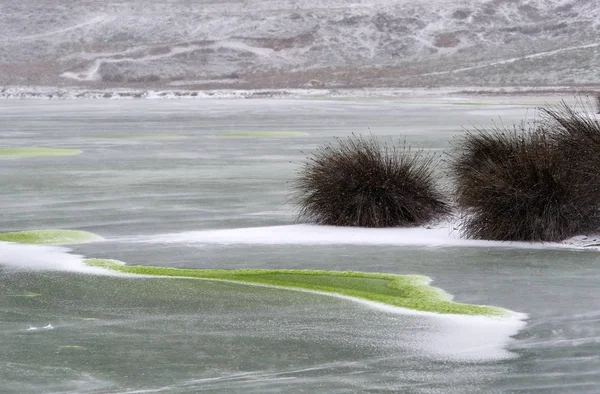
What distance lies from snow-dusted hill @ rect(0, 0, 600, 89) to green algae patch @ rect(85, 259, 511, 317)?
7566cm

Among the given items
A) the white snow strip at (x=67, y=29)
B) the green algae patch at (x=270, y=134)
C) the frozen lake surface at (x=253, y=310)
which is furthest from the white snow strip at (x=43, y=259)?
the white snow strip at (x=67, y=29)

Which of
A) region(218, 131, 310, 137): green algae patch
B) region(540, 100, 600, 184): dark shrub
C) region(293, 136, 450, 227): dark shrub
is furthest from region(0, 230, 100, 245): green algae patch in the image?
region(218, 131, 310, 137): green algae patch

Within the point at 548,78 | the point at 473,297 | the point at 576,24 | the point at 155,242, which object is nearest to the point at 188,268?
the point at 155,242

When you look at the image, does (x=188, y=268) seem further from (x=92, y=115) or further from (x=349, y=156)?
(x=92, y=115)

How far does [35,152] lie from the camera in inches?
837

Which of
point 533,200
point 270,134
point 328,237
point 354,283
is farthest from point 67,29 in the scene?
point 354,283

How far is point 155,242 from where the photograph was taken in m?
10.5

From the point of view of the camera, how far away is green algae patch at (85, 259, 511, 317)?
755cm

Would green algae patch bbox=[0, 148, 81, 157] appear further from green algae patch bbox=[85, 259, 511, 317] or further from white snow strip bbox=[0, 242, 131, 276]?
green algae patch bbox=[85, 259, 511, 317]

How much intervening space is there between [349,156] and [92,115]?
2886cm

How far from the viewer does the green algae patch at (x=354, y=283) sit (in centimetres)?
755

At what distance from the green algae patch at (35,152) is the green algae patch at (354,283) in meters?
11.7

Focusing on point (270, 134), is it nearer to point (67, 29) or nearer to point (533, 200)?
point (533, 200)

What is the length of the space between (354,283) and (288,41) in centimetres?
10332
